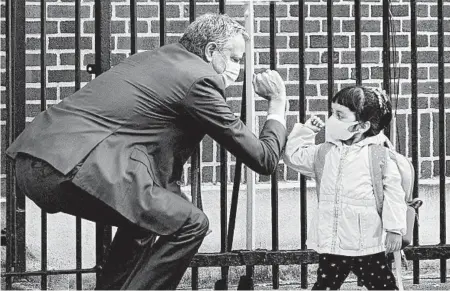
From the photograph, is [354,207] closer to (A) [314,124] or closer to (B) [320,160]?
(B) [320,160]

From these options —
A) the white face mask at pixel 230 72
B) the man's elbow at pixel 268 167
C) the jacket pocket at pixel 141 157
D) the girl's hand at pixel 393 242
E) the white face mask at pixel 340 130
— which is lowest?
the girl's hand at pixel 393 242

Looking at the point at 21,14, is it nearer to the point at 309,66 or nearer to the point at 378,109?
the point at 309,66

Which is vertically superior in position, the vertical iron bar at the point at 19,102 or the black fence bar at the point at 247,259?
the vertical iron bar at the point at 19,102

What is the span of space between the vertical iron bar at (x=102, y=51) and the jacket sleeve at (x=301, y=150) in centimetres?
107

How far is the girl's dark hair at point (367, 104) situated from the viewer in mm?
5129

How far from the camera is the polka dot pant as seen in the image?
507cm

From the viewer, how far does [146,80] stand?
16.3 ft

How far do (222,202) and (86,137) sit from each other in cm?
123

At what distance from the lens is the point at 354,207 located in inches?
198

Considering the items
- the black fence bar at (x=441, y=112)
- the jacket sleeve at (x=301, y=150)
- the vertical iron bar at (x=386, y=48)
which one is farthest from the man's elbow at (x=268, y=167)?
the black fence bar at (x=441, y=112)

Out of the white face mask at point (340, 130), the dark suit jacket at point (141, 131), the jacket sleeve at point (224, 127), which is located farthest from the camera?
the white face mask at point (340, 130)

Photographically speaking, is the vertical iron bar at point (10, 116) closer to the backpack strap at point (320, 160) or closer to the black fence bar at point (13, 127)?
the black fence bar at point (13, 127)

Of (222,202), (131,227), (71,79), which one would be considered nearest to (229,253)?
(222,202)

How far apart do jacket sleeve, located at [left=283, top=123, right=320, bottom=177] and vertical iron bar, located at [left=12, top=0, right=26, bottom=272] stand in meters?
1.47
